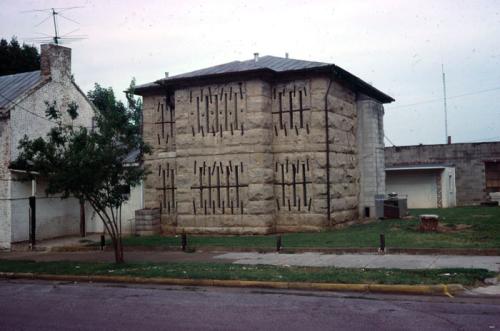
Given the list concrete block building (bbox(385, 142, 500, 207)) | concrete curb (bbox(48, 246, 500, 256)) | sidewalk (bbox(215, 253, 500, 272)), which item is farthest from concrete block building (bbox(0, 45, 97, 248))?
concrete block building (bbox(385, 142, 500, 207))

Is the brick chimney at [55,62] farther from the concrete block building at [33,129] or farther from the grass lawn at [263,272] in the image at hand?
the grass lawn at [263,272]

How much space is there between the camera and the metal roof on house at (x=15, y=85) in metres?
24.2

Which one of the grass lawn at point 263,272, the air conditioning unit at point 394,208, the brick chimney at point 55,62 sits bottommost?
the grass lawn at point 263,272

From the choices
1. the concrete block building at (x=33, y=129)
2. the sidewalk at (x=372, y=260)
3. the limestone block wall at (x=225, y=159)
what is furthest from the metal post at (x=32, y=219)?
the sidewalk at (x=372, y=260)

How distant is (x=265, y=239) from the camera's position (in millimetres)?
20156

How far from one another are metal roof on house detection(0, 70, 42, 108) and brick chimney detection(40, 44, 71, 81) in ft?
2.10

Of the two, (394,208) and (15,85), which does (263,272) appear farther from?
(15,85)

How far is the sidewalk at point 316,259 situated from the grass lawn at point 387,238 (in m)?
1.01

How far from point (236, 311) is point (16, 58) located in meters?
35.7

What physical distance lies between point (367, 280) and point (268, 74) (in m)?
12.7

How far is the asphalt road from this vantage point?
835 centimetres

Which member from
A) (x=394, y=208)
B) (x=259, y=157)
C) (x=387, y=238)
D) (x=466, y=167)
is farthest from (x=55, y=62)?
(x=466, y=167)

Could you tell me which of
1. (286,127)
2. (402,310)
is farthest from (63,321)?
(286,127)

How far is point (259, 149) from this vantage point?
2238cm
